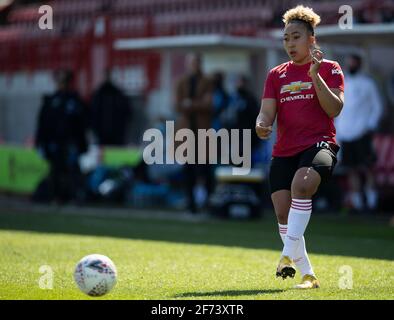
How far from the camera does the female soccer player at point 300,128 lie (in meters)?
8.54

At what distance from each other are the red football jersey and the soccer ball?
195 cm

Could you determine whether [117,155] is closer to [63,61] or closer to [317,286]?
[63,61]

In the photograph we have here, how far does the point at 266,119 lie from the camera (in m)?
8.81

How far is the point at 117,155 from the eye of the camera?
70.5 feet

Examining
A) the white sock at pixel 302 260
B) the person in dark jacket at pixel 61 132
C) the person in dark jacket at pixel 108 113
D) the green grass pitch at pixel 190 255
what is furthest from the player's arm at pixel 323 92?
the person in dark jacket at pixel 108 113

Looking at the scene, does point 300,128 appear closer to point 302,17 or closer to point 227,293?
point 302,17

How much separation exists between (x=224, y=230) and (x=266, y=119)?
662 centimetres

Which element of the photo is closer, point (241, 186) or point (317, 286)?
point (317, 286)

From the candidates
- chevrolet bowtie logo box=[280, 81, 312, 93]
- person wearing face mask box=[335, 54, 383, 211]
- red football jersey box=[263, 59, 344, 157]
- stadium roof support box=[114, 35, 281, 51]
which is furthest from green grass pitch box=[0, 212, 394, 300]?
stadium roof support box=[114, 35, 281, 51]

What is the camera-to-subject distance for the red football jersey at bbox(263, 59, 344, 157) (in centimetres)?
873

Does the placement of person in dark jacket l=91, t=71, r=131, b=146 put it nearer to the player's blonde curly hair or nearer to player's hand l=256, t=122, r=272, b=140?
the player's blonde curly hair

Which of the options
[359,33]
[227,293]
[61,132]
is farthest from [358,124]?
[227,293]

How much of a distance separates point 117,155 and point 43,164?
1.56 meters
